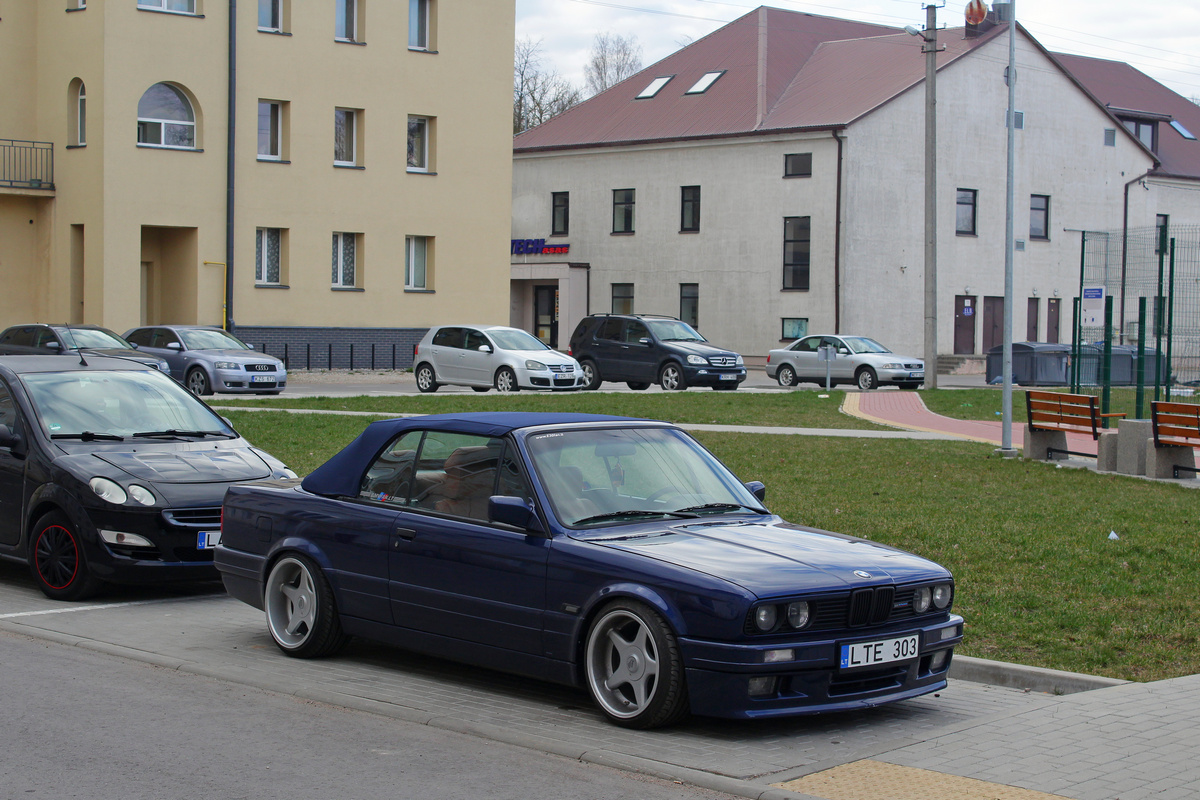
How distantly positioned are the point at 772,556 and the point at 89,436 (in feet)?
18.2

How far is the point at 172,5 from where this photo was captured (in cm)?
3469

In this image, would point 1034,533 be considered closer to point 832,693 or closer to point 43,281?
point 832,693

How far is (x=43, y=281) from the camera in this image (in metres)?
36.1

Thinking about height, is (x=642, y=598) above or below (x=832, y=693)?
above

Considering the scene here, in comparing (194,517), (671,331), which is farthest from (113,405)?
(671,331)

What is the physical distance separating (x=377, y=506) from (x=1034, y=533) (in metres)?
5.73

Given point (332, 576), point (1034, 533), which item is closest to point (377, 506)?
point (332, 576)

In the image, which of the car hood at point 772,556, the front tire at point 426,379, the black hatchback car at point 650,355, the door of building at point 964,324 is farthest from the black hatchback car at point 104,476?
the door of building at point 964,324

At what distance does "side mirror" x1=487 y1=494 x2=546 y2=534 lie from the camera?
646 centimetres

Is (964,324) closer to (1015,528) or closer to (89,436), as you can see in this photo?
(1015,528)

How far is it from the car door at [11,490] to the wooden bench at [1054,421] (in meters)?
11.6

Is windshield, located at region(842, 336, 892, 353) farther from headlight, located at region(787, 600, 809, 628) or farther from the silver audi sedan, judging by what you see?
headlight, located at region(787, 600, 809, 628)

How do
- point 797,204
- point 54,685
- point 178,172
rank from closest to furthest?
point 54,685 → point 178,172 → point 797,204

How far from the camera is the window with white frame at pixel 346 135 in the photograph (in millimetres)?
37969
